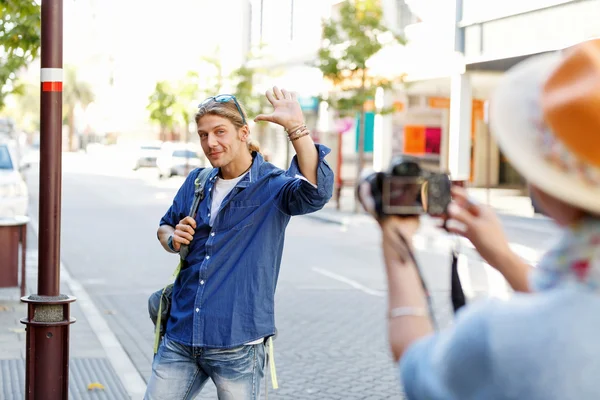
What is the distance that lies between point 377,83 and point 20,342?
18686mm

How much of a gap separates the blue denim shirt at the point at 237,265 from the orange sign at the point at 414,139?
32074mm

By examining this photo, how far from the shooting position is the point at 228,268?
147 inches

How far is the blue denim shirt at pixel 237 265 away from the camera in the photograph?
369 cm

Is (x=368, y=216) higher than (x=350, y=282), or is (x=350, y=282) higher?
(x=368, y=216)

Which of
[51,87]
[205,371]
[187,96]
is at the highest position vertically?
[187,96]

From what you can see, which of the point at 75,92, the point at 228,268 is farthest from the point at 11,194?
the point at 75,92

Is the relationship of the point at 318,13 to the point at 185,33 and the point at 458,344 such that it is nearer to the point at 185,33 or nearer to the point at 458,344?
the point at 185,33

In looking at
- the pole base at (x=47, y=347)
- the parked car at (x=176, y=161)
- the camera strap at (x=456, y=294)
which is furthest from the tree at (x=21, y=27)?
the parked car at (x=176, y=161)

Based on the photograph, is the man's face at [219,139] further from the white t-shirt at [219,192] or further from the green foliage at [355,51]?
the green foliage at [355,51]

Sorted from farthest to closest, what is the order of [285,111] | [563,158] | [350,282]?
[350,282], [285,111], [563,158]

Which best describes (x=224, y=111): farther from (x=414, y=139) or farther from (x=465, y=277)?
(x=414, y=139)

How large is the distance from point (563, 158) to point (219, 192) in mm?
2539

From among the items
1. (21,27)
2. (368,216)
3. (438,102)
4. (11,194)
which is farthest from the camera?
(438,102)

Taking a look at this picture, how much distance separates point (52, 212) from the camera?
17.6 ft
